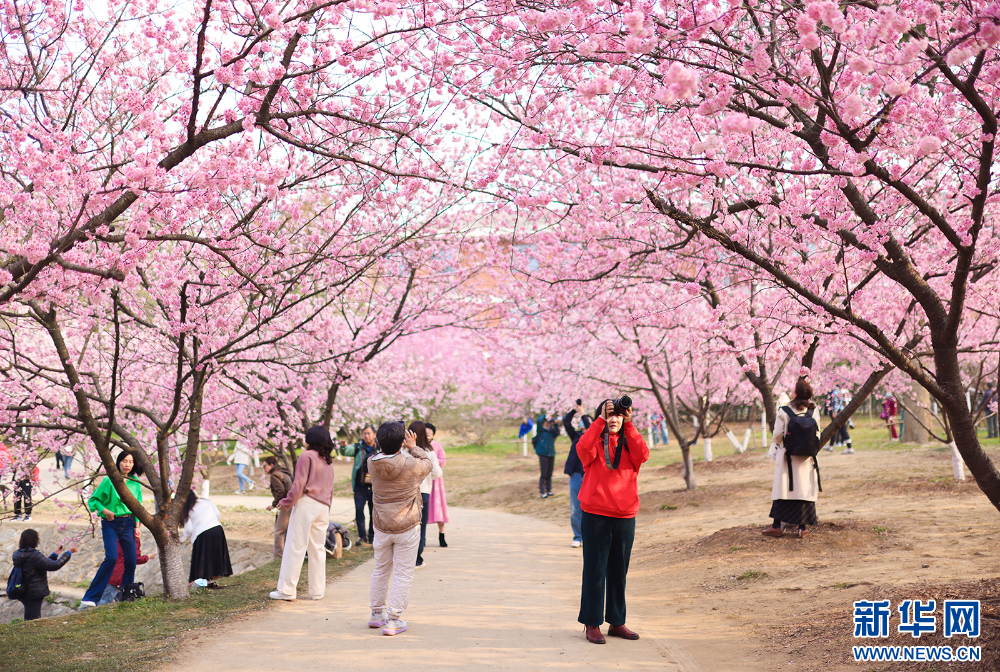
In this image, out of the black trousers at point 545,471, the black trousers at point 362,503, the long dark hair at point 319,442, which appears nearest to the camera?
the long dark hair at point 319,442

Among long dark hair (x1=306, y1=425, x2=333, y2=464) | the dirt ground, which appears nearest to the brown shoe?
the dirt ground

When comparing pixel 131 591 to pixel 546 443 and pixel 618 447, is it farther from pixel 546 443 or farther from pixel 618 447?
pixel 546 443

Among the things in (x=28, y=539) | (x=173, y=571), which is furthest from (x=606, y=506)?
(x=28, y=539)

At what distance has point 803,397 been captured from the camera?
895cm

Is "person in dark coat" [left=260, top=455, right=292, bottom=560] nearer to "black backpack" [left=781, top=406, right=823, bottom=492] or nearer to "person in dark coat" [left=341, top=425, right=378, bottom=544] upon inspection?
"person in dark coat" [left=341, top=425, right=378, bottom=544]

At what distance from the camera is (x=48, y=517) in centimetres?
1792

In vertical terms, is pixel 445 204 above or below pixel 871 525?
above

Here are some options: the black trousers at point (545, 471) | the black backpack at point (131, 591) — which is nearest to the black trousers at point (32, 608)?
the black backpack at point (131, 591)

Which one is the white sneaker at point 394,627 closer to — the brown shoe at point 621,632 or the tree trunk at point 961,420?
the brown shoe at point 621,632

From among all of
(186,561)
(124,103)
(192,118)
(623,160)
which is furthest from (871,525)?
(186,561)

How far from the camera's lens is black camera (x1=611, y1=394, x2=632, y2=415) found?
18.7ft

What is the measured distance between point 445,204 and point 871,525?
21.7 feet

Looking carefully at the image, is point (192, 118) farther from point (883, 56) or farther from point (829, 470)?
point (829, 470)

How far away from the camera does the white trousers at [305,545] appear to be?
766cm
